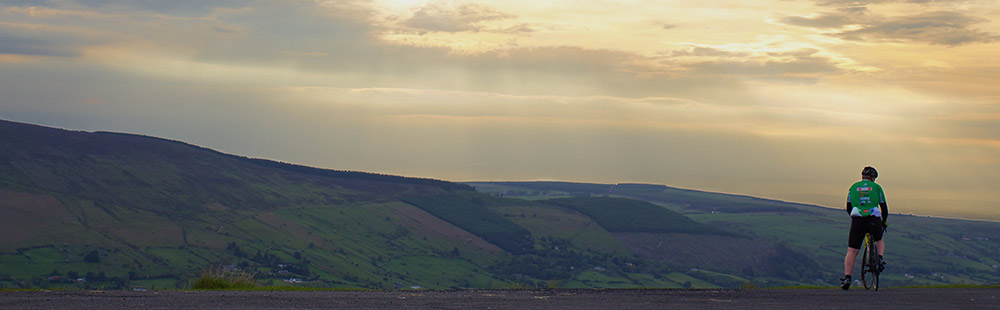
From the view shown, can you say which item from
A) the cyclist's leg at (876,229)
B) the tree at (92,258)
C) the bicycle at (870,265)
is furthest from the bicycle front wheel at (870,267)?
the tree at (92,258)

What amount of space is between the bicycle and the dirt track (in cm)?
151

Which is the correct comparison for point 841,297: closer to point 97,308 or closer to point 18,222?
point 97,308

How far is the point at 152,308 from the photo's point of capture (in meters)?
13.3

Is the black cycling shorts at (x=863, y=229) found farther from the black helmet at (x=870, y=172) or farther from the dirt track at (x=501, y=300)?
the dirt track at (x=501, y=300)

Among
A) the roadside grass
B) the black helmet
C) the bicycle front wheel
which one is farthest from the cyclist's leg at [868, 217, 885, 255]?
the roadside grass

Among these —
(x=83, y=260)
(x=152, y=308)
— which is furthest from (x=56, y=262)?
(x=152, y=308)

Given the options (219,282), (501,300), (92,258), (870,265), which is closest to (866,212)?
(870,265)

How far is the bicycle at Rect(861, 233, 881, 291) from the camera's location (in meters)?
20.8

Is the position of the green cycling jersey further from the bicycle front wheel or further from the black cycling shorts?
the bicycle front wheel

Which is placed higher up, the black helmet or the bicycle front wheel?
the black helmet

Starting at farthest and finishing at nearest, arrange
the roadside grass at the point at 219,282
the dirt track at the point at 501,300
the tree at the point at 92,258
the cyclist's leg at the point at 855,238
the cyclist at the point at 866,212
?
1. the tree at the point at 92,258
2. the cyclist's leg at the point at 855,238
3. the cyclist at the point at 866,212
4. the roadside grass at the point at 219,282
5. the dirt track at the point at 501,300

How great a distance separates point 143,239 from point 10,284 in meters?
54.4

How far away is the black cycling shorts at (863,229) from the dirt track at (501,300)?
6.64 feet

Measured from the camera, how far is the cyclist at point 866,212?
2083cm
